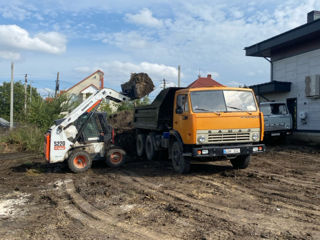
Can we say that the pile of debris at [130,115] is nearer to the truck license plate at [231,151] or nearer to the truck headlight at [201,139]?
the truck headlight at [201,139]

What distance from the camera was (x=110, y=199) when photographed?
21.3 ft

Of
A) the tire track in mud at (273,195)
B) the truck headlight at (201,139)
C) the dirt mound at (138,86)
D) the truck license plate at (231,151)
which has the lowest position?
the tire track in mud at (273,195)

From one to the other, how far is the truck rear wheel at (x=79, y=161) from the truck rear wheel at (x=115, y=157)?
28.2 inches

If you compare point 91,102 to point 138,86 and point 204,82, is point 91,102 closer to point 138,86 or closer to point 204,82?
point 138,86

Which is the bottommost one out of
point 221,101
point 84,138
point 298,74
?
point 84,138

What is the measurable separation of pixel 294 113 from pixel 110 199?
46.4ft

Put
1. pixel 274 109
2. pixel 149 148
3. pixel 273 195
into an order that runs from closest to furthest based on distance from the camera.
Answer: pixel 273 195 → pixel 149 148 → pixel 274 109

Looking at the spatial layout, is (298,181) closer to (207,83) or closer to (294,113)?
(294,113)

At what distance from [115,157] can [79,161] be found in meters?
1.20

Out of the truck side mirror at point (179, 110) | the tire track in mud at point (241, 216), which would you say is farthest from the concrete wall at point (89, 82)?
the tire track in mud at point (241, 216)

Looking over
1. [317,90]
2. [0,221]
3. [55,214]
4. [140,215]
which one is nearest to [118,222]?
[140,215]

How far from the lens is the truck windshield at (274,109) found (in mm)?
15570

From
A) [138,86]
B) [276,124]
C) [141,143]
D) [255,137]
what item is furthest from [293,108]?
[138,86]

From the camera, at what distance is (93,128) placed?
1022 centimetres
